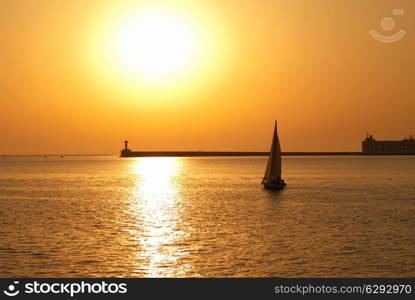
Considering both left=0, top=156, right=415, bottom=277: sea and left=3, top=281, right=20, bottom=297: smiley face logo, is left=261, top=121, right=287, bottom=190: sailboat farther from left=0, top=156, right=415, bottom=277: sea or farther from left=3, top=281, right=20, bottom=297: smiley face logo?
left=3, top=281, right=20, bottom=297: smiley face logo

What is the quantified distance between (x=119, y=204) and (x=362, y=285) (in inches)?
2016

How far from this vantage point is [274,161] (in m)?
84.0

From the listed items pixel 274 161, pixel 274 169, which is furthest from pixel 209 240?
pixel 274 169

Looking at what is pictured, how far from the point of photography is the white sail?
3210 inches

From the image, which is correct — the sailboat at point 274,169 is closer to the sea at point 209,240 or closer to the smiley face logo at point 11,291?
the sea at point 209,240

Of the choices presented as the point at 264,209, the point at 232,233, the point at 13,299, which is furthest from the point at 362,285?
the point at 264,209

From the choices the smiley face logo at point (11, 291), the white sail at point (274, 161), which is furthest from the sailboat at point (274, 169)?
the smiley face logo at point (11, 291)

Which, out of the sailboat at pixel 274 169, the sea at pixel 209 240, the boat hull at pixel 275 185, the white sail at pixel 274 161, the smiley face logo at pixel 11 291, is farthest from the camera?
the boat hull at pixel 275 185

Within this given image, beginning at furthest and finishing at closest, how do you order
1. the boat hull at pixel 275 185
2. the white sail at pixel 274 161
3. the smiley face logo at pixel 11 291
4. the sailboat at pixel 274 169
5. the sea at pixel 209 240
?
the boat hull at pixel 275 185 → the sailboat at pixel 274 169 → the white sail at pixel 274 161 → the sea at pixel 209 240 → the smiley face logo at pixel 11 291

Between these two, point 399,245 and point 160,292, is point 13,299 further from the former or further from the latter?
point 399,245

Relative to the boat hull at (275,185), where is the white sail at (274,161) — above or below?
above

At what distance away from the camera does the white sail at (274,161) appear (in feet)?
268

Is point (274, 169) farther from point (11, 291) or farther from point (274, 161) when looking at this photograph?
point (11, 291)

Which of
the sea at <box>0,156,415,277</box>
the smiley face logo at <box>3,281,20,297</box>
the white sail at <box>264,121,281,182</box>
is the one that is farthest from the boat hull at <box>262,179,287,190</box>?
the smiley face logo at <box>3,281,20,297</box>
